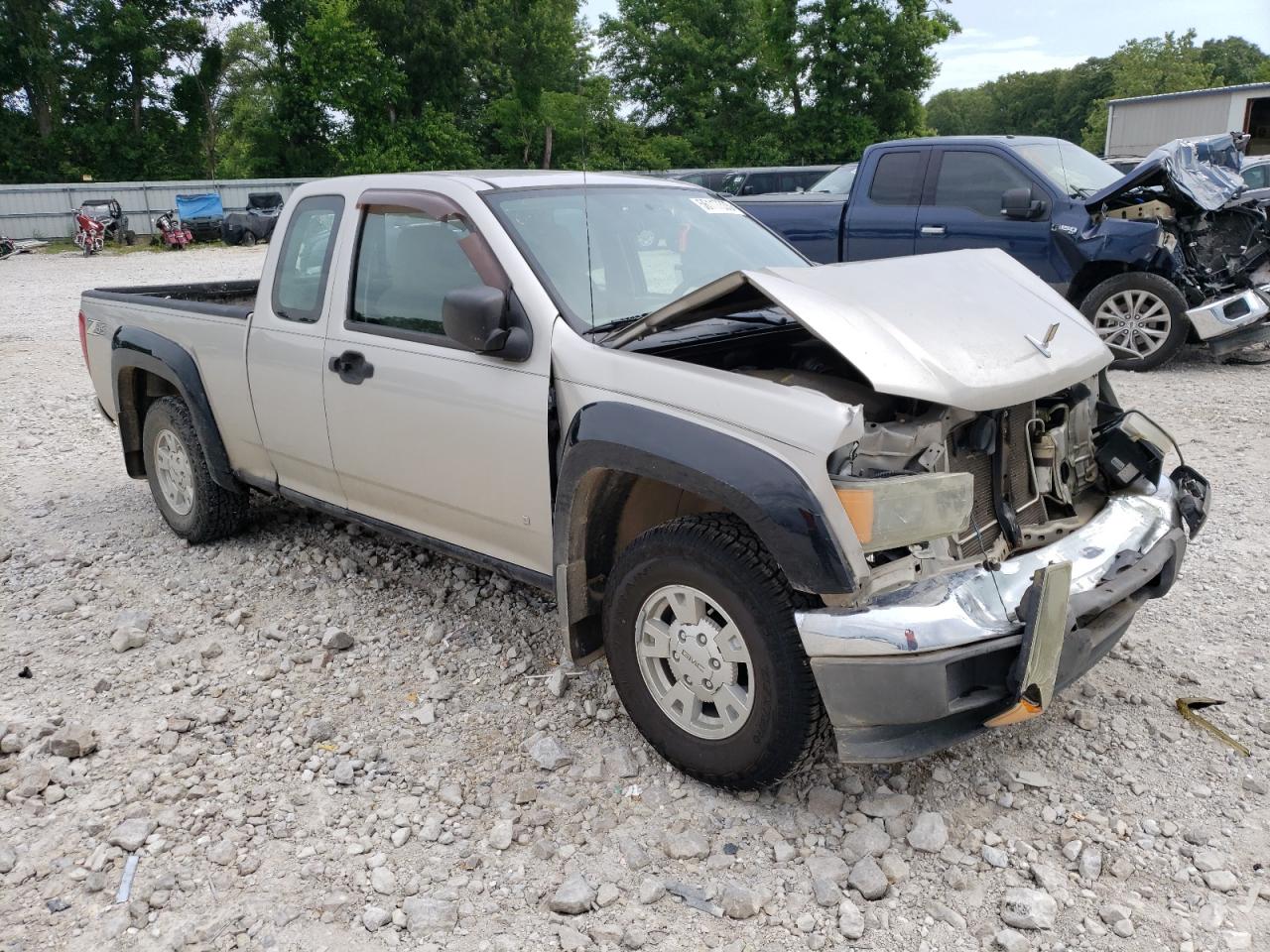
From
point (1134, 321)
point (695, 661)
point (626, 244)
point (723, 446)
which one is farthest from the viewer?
point (1134, 321)

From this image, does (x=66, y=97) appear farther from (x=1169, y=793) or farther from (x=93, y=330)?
(x=1169, y=793)

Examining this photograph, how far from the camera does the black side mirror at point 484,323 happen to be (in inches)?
127

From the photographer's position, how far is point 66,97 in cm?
3762

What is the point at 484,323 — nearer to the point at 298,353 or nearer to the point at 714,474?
the point at 714,474

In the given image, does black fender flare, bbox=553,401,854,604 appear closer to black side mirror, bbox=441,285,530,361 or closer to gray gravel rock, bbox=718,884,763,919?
black side mirror, bbox=441,285,530,361

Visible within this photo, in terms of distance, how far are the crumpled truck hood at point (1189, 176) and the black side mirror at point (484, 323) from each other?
20.7 ft

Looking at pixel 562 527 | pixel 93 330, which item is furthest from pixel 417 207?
pixel 93 330

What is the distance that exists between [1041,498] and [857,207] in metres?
6.71

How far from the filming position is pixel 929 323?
10.1 ft

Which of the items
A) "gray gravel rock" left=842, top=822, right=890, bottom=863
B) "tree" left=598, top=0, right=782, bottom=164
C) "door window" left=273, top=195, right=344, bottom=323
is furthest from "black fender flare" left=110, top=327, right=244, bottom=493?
"tree" left=598, top=0, right=782, bottom=164

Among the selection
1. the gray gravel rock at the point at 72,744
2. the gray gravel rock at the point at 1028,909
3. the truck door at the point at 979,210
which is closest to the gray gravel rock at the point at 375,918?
the gray gravel rock at the point at 72,744

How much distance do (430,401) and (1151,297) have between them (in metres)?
6.77

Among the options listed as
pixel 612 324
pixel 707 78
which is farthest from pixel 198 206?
pixel 612 324

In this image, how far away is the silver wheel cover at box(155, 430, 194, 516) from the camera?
5.24 m
